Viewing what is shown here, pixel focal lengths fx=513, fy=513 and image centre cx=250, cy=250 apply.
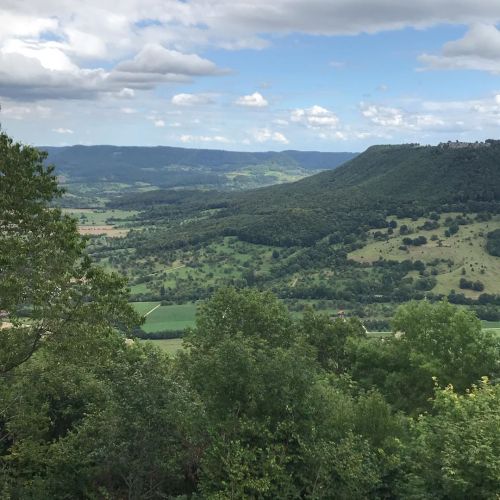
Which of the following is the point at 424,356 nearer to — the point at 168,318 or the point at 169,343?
the point at 169,343

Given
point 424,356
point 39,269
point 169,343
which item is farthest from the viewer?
point 169,343

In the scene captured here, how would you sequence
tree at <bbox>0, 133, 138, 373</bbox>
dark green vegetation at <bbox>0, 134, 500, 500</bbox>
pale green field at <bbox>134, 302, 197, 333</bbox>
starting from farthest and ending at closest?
pale green field at <bbox>134, 302, 197, 333</bbox> < tree at <bbox>0, 133, 138, 373</bbox> < dark green vegetation at <bbox>0, 134, 500, 500</bbox>

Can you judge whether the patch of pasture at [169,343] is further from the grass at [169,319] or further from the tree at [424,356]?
the tree at [424,356]

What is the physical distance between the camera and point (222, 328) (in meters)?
46.2

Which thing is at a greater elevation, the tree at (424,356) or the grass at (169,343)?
the tree at (424,356)

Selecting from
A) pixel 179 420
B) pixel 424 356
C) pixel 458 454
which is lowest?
pixel 424 356

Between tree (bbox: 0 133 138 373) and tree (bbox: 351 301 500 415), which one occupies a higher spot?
tree (bbox: 0 133 138 373)

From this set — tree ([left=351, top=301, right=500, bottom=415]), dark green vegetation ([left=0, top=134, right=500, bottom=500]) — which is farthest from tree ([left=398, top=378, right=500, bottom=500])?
tree ([left=351, top=301, right=500, bottom=415])

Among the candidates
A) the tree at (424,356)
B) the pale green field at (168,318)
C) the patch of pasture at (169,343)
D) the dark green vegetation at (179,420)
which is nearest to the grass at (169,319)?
the pale green field at (168,318)

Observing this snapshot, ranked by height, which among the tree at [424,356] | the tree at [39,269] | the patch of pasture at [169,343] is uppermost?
the tree at [39,269]

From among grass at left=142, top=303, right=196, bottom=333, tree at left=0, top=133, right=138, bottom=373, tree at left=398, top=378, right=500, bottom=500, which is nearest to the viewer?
tree at left=398, top=378, right=500, bottom=500

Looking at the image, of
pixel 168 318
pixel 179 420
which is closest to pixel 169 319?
pixel 168 318

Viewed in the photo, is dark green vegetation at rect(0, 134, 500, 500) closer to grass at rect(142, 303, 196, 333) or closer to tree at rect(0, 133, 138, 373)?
tree at rect(0, 133, 138, 373)

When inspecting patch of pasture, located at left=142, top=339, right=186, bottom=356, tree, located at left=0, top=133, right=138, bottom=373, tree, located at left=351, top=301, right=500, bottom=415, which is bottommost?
patch of pasture, located at left=142, top=339, right=186, bottom=356
